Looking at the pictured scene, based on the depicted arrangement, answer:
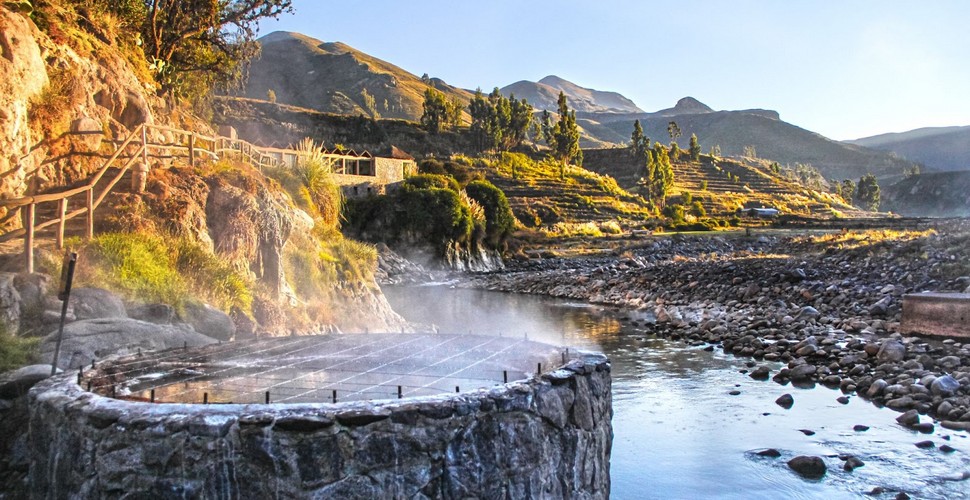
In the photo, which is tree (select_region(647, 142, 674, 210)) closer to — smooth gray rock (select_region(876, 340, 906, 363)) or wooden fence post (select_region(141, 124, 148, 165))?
smooth gray rock (select_region(876, 340, 906, 363))

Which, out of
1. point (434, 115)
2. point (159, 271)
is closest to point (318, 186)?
point (159, 271)

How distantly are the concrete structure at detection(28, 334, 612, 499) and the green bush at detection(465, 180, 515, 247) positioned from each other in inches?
1948

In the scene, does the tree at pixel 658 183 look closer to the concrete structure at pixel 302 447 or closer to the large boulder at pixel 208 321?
the large boulder at pixel 208 321

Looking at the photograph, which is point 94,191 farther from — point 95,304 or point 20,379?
point 20,379

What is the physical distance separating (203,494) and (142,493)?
41 cm

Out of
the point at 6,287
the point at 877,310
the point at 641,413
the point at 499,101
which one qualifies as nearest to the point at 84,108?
the point at 6,287

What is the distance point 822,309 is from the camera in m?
22.0

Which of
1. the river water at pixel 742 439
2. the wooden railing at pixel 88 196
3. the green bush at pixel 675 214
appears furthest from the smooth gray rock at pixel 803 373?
the green bush at pixel 675 214

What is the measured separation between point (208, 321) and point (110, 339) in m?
2.04

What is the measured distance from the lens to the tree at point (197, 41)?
18.5 m

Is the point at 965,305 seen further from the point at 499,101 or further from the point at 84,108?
the point at 499,101

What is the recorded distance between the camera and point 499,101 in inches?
3957

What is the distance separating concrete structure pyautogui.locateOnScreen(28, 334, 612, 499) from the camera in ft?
14.0

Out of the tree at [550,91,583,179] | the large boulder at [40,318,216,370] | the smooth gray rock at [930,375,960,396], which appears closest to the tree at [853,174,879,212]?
the tree at [550,91,583,179]
